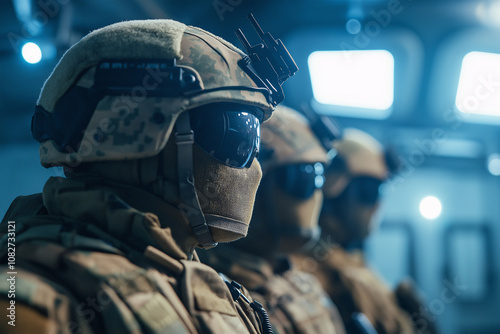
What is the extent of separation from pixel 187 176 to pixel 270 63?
0.43 m

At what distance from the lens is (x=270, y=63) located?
4.95 feet

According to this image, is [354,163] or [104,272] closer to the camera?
[104,272]

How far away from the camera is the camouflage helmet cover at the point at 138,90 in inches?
49.8

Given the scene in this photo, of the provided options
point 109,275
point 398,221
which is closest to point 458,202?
point 398,221

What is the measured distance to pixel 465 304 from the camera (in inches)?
235

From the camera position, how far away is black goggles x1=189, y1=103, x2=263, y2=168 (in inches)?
52.9

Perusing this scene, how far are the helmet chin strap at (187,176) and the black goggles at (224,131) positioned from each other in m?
0.04

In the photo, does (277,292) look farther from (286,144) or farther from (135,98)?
(135,98)

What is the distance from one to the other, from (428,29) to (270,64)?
4.06m

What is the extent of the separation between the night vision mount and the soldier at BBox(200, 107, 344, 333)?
115 cm

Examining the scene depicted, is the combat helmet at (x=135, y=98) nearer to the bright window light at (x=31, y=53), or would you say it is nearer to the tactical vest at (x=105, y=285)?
the tactical vest at (x=105, y=285)

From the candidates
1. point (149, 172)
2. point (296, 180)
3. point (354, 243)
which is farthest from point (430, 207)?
point (149, 172)

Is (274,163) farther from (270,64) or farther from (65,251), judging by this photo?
(65,251)

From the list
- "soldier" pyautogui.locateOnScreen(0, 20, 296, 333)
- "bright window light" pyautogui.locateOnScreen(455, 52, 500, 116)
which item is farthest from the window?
"soldier" pyautogui.locateOnScreen(0, 20, 296, 333)
